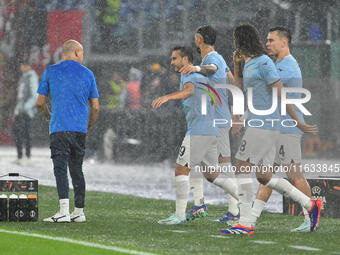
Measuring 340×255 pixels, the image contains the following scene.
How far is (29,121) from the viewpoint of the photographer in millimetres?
18781

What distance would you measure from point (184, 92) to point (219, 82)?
0.51m

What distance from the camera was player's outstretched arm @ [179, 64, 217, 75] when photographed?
30.9 ft

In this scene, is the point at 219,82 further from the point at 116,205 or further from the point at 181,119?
the point at 181,119

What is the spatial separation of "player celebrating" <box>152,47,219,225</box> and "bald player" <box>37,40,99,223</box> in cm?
87

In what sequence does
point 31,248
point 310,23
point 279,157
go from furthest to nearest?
point 310,23 < point 279,157 < point 31,248

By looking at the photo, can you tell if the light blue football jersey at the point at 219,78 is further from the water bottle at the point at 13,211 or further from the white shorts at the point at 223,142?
the water bottle at the point at 13,211

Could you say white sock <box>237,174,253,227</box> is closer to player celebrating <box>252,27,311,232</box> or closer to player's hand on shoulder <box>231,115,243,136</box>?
player celebrating <box>252,27,311,232</box>

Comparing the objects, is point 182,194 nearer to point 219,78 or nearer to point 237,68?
point 219,78

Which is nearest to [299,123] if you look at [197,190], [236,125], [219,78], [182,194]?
[236,125]

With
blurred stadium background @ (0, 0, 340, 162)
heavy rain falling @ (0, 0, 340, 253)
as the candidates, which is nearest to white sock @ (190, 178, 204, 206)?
heavy rain falling @ (0, 0, 340, 253)

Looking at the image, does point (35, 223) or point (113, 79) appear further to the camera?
point (113, 79)

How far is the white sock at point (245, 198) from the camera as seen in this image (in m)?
9.19

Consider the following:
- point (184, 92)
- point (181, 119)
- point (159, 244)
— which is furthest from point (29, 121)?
point (159, 244)

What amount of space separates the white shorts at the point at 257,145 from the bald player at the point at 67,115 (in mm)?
1734
